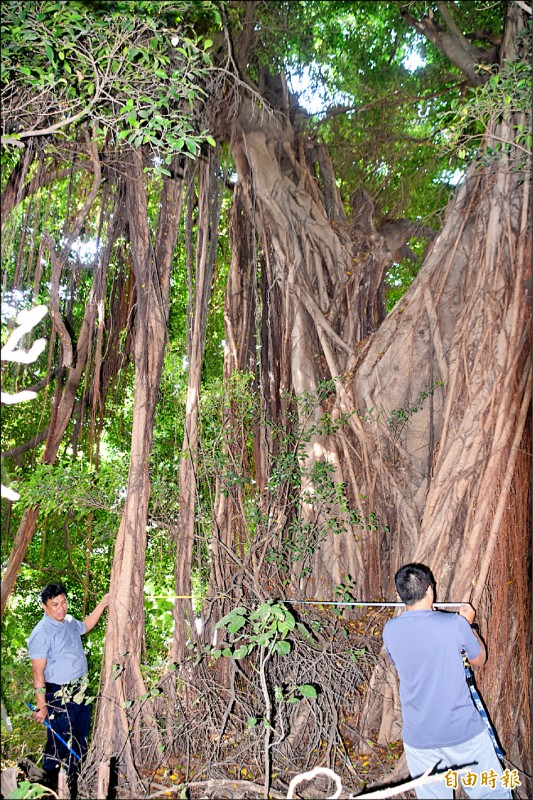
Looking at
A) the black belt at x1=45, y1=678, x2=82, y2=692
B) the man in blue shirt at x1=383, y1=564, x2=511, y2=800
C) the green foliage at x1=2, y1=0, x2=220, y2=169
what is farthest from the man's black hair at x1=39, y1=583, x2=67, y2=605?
the green foliage at x1=2, y1=0, x2=220, y2=169

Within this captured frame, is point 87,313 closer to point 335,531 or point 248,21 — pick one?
point 335,531

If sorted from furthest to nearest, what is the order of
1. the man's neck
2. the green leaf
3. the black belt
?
1. the black belt
2. the green leaf
3. the man's neck

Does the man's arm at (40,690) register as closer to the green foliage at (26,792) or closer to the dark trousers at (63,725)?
the dark trousers at (63,725)

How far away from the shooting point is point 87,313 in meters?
3.11

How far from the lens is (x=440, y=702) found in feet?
5.72

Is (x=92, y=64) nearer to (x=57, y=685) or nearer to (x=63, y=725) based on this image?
(x=57, y=685)

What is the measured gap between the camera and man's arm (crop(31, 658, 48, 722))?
249cm

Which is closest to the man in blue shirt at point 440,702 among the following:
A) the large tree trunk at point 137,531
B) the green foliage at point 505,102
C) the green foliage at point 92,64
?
the large tree trunk at point 137,531

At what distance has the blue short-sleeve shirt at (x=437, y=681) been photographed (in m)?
1.74

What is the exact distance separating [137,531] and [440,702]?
1.45 metres

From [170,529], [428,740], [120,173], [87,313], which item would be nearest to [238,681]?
[170,529]

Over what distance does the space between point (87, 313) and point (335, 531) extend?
5.34 feet

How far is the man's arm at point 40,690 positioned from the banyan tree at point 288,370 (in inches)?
9.0

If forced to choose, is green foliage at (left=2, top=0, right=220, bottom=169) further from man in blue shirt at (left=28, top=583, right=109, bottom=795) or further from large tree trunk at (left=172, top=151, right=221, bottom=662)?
man in blue shirt at (left=28, top=583, right=109, bottom=795)
